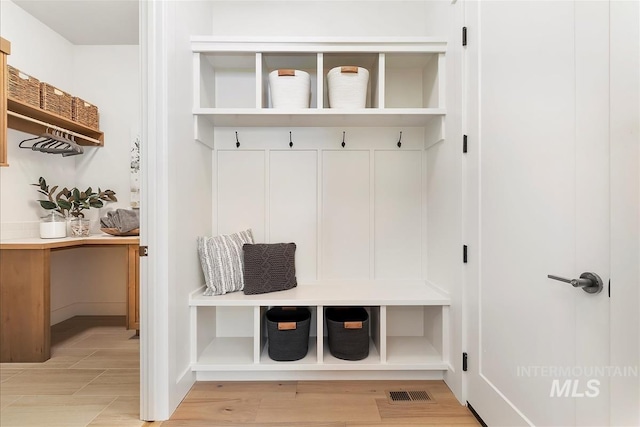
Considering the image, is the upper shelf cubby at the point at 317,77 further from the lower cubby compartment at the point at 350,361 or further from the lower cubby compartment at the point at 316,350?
the lower cubby compartment at the point at 350,361

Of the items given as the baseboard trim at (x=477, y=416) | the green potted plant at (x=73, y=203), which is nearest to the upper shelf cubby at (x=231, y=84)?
the green potted plant at (x=73, y=203)

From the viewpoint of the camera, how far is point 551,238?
1.21 metres

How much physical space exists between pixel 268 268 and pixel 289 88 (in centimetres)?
120

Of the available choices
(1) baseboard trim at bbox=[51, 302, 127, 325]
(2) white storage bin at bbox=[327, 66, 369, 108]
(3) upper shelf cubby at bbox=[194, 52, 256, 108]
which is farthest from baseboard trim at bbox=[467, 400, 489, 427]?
(1) baseboard trim at bbox=[51, 302, 127, 325]

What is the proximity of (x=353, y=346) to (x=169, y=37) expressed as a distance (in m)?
2.08

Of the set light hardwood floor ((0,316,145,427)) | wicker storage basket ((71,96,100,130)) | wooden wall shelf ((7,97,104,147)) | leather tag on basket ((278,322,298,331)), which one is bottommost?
light hardwood floor ((0,316,145,427))

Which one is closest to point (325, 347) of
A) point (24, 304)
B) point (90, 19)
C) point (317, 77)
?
point (317, 77)

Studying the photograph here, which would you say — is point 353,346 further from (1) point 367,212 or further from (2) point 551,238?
(2) point 551,238

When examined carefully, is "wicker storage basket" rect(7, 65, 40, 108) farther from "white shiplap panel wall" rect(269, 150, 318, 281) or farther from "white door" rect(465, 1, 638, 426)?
"white door" rect(465, 1, 638, 426)

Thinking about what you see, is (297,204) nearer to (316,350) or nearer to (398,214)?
(398,214)

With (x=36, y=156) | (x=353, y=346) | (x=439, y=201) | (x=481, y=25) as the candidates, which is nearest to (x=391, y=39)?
(x=481, y=25)

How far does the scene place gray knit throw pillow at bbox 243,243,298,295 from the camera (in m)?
2.19

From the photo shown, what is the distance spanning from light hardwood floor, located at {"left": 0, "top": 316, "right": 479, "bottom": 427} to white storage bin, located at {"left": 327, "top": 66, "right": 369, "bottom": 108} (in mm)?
1805

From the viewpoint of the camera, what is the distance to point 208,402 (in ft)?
6.09
